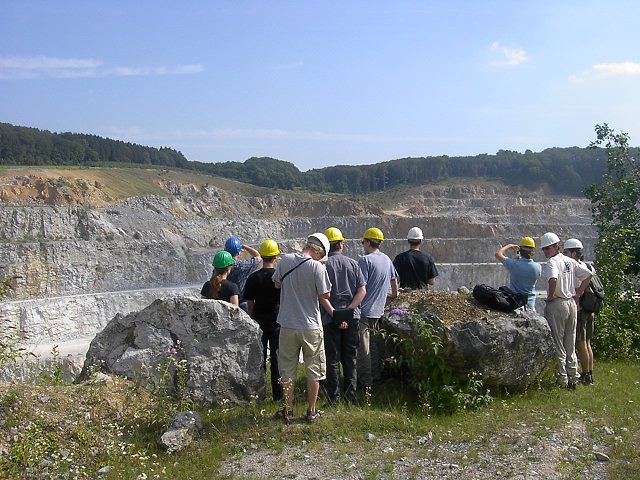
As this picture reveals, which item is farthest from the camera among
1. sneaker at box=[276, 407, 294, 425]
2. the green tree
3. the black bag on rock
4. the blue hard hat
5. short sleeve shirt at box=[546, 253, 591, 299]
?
the green tree

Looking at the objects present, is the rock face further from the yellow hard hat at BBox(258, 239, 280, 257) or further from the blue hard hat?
the blue hard hat

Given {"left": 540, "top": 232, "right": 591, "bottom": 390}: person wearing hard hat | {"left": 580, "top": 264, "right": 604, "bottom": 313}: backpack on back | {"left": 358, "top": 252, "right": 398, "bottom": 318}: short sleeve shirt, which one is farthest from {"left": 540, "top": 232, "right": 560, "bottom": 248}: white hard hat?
{"left": 358, "top": 252, "right": 398, "bottom": 318}: short sleeve shirt

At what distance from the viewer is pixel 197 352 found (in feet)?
20.4

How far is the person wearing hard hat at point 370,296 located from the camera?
629 cm

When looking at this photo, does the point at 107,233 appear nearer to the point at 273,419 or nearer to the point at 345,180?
the point at 273,419

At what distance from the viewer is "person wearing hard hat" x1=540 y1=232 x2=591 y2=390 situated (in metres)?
6.80

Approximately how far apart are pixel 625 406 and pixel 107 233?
34033 mm

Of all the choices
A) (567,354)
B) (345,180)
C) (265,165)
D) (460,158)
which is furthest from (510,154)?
(567,354)

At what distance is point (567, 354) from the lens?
6.94 meters

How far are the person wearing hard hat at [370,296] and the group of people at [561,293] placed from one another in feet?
5.09

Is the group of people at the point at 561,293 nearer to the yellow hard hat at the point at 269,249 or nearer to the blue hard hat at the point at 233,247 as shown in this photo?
the yellow hard hat at the point at 269,249

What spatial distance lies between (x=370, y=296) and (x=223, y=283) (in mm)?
1527

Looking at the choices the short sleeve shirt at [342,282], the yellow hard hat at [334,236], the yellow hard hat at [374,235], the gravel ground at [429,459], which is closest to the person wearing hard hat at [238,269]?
the yellow hard hat at [334,236]

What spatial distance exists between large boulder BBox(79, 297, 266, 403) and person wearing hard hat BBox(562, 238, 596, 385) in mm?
3654
